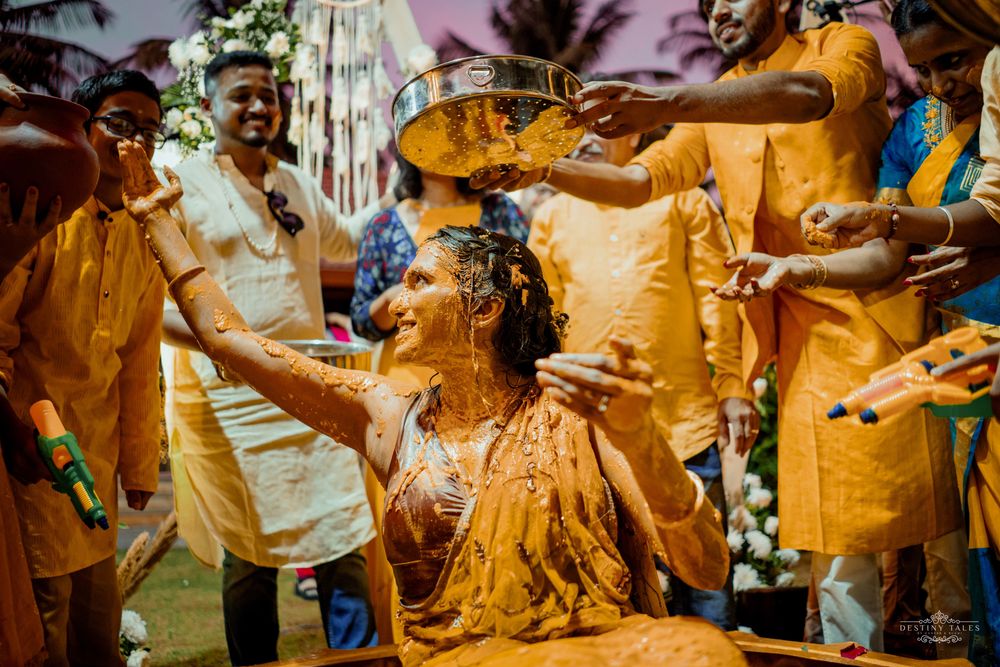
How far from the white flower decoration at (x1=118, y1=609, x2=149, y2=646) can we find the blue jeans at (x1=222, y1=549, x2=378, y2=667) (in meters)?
0.58

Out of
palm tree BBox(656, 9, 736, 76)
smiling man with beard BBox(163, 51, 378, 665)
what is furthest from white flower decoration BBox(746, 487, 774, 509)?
palm tree BBox(656, 9, 736, 76)

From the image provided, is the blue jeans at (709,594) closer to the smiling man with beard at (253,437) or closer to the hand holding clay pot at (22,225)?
the smiling man with beard at (253,437)

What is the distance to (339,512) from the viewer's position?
371cm

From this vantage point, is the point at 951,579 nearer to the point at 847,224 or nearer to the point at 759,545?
the point at 759,545

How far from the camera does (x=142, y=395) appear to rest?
3168mm

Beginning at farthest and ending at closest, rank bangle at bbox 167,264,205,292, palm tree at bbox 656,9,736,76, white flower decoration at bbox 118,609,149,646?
palm tree at bbox 656,9,736,76
white flower decoration at bbox 118,609,149,646
bangle at bbox 167,264,205,292

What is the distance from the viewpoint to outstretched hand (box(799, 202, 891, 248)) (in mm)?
2277

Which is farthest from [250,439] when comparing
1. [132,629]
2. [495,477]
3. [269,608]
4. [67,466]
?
[495,477]

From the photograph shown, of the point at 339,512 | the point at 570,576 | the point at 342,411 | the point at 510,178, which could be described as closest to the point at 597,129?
the point at 510,178

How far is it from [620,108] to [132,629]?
9.79ft

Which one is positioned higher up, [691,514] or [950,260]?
[950,260]

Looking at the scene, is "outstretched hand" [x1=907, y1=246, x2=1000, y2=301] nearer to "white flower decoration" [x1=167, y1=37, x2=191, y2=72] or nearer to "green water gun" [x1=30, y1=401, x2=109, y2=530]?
"green water gun" [x1=30, y1=401, x2=109, y2=530]

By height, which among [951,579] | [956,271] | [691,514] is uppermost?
[956,271]

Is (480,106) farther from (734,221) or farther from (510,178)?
(734,221)
